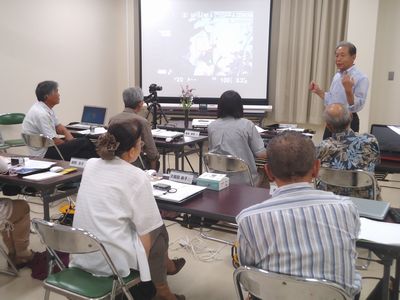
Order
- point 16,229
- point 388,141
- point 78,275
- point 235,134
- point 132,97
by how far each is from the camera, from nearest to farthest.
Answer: point 78,275 → point 16,229 → point 235,134 → point 388,141 → point 132,97

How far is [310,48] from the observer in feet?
18.8

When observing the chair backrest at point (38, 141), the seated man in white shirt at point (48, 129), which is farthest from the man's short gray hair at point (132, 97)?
the chair backrest at point (38, 141)

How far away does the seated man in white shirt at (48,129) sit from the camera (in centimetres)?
371

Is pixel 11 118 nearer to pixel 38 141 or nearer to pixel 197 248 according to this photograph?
pixel 38 141

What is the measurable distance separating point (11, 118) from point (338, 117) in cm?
394

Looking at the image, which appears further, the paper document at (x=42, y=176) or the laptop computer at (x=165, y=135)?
the laptop computer at (x=165, y=135)

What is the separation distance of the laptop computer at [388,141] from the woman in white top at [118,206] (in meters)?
2.08

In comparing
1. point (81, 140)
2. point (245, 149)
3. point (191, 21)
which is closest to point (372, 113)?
point (191, 21)

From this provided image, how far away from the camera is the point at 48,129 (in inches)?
146

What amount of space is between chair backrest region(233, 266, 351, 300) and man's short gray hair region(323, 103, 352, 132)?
138cm

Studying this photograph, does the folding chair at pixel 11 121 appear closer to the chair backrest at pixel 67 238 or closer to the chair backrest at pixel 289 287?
the chair backrest at pixel 67 238

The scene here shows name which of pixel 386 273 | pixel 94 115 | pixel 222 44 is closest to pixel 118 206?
pixel 386 273

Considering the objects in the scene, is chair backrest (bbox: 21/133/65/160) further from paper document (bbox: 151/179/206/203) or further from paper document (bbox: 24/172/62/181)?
paper document (bbox: 151/179/206/203)

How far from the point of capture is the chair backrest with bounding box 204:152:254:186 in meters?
2.81
